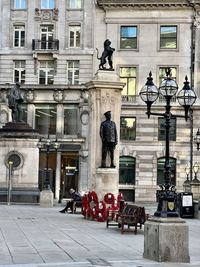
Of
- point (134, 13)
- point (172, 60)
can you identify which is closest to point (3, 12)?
point (134, 13)

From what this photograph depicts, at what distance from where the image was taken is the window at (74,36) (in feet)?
185

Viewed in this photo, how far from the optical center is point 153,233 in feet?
45.2

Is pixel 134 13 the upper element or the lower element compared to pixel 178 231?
upper

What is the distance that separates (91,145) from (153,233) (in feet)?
44.8

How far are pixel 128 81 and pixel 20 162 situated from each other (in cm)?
2020

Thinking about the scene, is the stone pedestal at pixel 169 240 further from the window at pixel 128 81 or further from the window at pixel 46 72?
the window at pixel 46 72

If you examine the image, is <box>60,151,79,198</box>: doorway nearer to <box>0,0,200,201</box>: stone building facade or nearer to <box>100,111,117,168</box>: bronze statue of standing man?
<box>0,0,200,201</box>: stone building facade

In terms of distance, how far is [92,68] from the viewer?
55.7 m

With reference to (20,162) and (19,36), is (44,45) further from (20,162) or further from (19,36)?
(20,162)

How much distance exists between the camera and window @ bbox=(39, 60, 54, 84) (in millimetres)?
56125

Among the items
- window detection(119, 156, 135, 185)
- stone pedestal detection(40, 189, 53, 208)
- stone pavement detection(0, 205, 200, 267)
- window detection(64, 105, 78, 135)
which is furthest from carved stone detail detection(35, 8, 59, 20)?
stone pavement detection(0, 205, 200, 267)

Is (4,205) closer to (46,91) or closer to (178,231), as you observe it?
(46,91)

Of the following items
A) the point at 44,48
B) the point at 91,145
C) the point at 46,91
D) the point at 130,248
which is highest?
the point at 44,48

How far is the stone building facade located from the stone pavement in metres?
30.6
